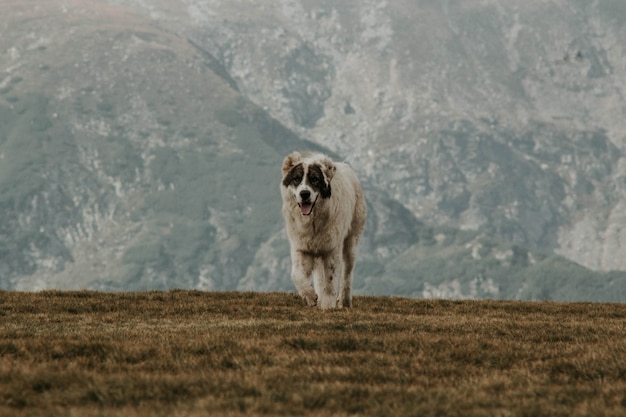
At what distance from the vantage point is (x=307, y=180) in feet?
81.8

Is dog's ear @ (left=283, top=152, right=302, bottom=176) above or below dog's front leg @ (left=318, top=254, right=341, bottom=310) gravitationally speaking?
above

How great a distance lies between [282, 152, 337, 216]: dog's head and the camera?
24875 millimetres

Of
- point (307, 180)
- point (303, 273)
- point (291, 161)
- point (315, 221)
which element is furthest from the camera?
point (303, 273)

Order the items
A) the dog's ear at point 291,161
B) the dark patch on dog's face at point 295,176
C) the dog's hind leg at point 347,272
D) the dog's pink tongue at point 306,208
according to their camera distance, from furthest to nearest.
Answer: the dog's hind leg at point 347,272
the dog's ear at point 291,161
the dark patch on dog's face at point 295,176
the dog's pink tongue at point 306,208

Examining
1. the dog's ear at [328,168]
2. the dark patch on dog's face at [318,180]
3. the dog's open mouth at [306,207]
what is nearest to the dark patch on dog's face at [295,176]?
the dark patch on dog's face at [318,180]

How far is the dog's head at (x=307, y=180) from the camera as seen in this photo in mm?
24875

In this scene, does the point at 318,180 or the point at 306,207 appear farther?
the point at 318,180

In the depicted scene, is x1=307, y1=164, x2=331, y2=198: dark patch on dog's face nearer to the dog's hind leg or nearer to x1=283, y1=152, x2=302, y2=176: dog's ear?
x1=283, y1=152, x2=302, y2=176: dog's ear

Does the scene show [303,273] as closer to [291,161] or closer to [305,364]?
[291,161]

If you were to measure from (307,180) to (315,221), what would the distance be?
4.06 ft

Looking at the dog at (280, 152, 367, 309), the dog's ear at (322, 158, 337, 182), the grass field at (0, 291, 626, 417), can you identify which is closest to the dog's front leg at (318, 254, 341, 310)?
the dog at (280, 152, 367, 309)

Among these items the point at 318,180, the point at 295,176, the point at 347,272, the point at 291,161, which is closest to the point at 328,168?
the point at 318,180

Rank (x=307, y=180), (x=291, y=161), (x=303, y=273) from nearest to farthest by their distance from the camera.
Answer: (x=307, y=180) < (x=291, y=161) < (x=303, y=273)

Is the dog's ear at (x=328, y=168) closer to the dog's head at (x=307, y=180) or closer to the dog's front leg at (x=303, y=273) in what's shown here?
the dog's head at (x=307, y=180)
